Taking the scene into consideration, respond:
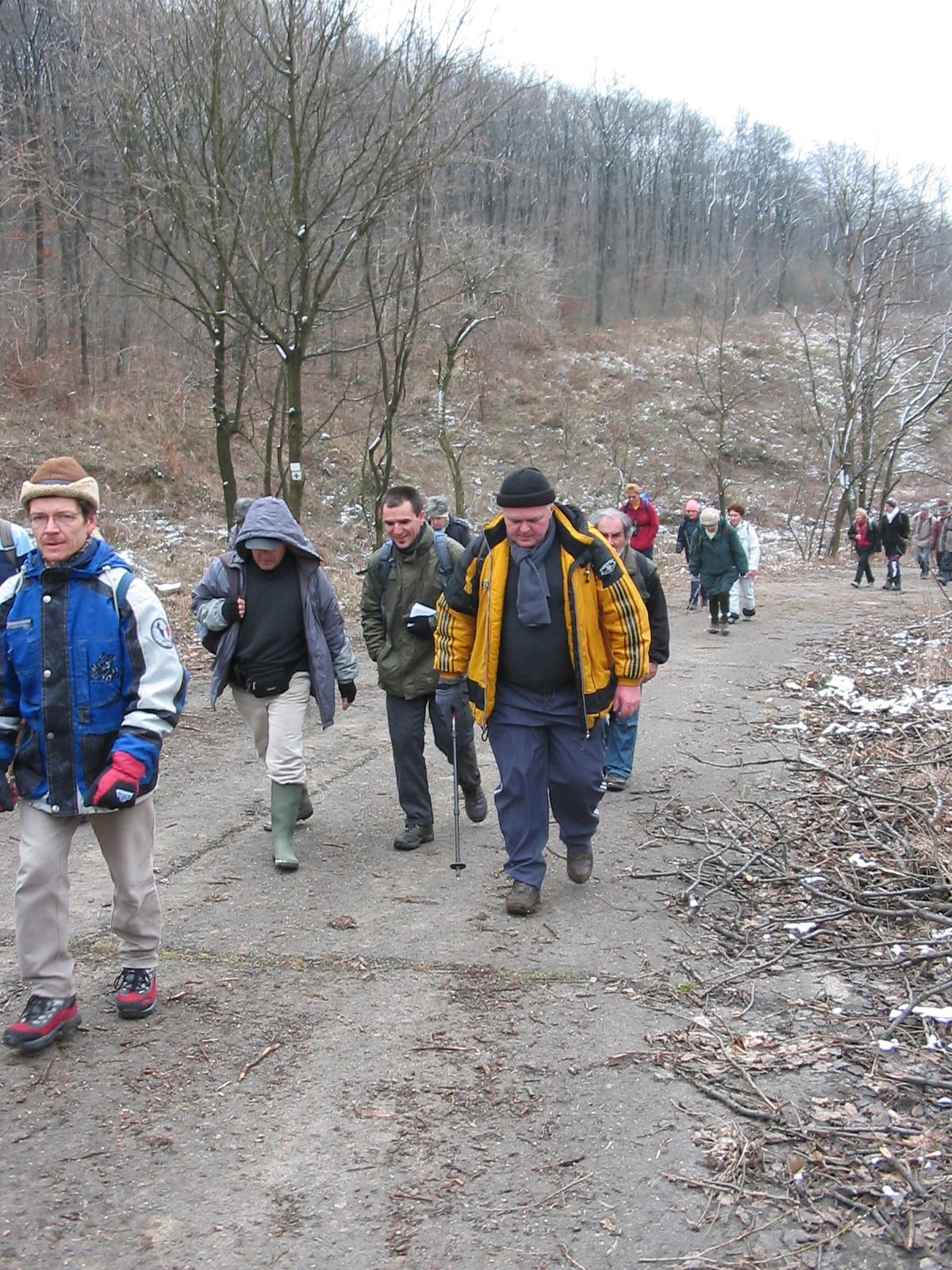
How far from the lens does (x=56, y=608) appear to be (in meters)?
3.81

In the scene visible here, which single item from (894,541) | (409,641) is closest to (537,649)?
(409,641)

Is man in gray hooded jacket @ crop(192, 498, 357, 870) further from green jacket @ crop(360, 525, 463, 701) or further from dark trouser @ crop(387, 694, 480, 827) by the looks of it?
dark trouser @ crop(387, 694, 480, 827)

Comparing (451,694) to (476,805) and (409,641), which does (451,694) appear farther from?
(476,805)

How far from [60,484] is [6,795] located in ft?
3.64

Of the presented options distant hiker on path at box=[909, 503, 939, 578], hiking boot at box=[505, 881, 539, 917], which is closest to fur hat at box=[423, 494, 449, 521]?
hiking boot at box=[505, 881, 539, 917]

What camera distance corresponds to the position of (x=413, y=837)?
624 centimetres

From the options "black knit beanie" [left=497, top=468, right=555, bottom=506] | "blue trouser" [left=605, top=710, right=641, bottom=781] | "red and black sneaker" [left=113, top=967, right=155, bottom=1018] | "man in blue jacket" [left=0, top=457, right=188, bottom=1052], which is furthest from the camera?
"blue trouser" [left=605, top=710, right=641, bottom=781]

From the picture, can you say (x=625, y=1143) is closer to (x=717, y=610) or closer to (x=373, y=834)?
(x=373, y=834)

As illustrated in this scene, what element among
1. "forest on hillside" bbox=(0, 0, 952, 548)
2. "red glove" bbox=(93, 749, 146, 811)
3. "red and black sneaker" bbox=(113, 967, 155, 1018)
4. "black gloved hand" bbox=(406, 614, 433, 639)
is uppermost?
"forest on hillside" bbox=(0, 0, 952, 548)

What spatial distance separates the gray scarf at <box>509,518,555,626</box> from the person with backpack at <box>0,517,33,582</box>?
3.00m

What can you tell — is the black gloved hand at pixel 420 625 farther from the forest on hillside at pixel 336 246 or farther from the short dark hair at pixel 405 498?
the forest on hillside at pixel 336 246

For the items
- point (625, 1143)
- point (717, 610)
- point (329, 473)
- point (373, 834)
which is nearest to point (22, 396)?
point (329, 473)

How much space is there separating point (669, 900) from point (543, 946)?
0.88 meters

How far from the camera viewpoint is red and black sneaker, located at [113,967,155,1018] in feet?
13.3
